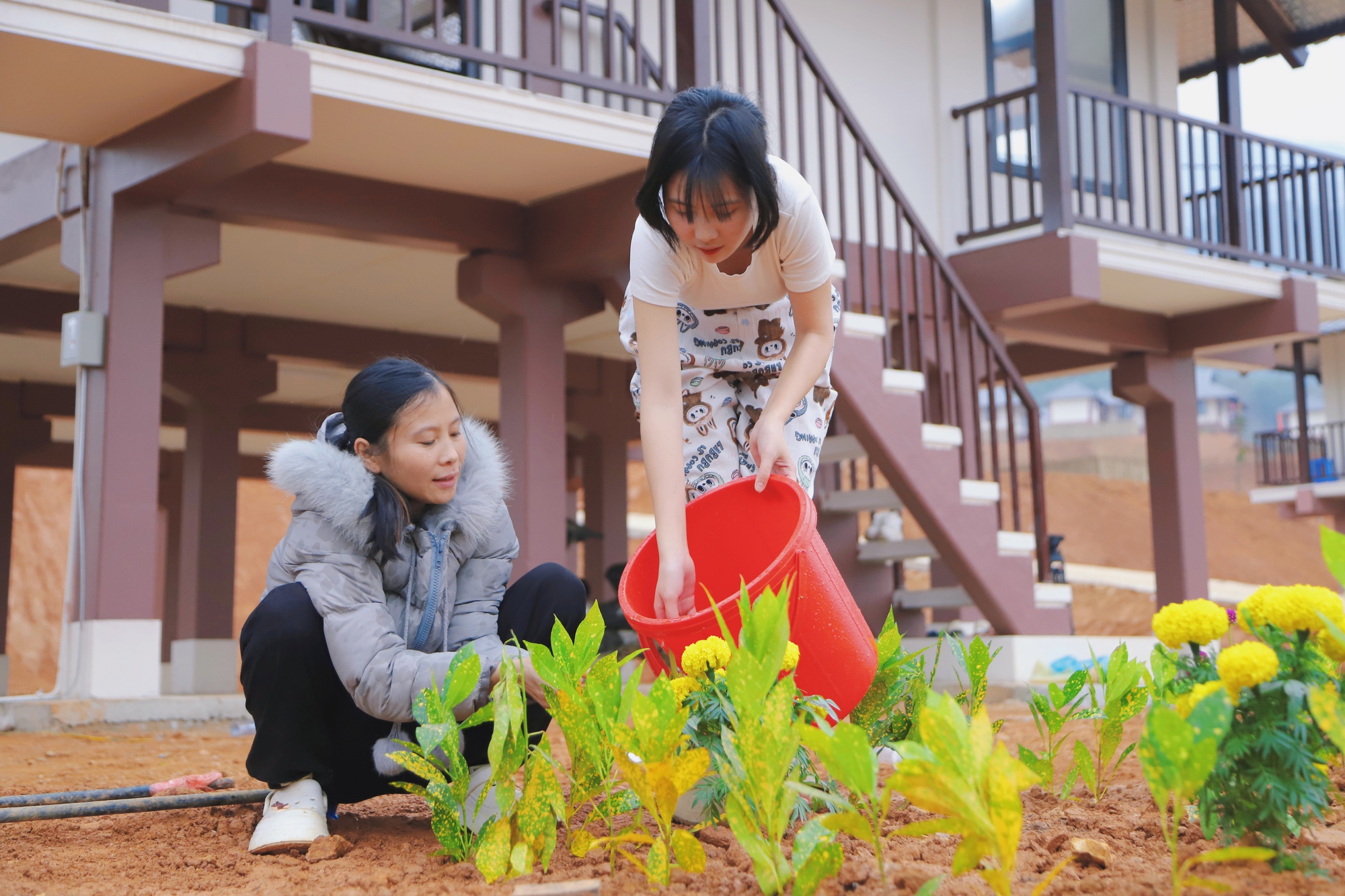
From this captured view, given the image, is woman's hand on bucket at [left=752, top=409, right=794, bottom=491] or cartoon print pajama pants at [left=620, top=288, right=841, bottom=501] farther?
cartoon print pajama pants at [left=620, top=288, right=841, bottom=501]

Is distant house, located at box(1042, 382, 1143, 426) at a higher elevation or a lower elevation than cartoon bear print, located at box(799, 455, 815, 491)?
higher

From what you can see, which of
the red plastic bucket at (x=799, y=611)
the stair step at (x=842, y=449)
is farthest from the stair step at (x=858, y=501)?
the red plastic bucket at (x=799, y=611)

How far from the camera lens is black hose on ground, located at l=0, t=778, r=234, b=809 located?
2.19m

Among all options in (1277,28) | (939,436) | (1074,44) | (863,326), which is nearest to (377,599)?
(863,326)

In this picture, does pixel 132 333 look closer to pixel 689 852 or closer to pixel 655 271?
pixel 655 271

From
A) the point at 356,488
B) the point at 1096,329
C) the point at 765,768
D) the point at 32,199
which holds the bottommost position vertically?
the point at 765,768

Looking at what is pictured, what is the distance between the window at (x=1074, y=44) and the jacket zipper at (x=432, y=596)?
752cm

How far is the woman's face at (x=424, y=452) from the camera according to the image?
2051 mm

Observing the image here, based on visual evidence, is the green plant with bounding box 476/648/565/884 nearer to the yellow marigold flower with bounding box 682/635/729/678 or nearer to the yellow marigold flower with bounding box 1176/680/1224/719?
the yellow marigold flower with bounding box 682/635/729/678

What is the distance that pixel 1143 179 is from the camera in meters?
8.24

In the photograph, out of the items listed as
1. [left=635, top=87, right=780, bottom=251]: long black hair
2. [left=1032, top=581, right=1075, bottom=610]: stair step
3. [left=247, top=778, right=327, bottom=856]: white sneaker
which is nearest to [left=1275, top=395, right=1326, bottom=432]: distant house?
[left=1032, top=581, right=1075, bottom=610]: stair step

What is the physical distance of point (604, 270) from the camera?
19.2 ft

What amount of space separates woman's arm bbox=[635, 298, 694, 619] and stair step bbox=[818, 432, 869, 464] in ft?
12.4

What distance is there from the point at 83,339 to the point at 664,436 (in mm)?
3857
